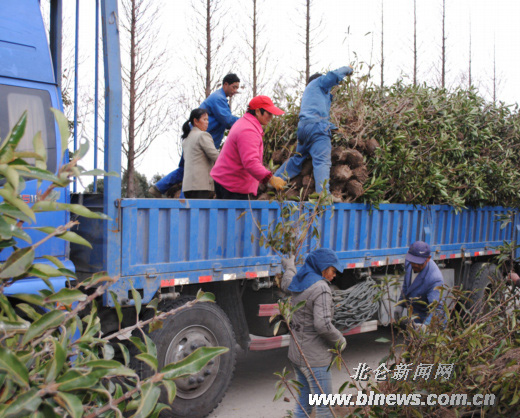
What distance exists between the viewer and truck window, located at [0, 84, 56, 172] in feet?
12.8

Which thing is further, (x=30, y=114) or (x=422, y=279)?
(x=422, y=279)

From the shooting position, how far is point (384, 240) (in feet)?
22.3

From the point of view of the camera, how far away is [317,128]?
620 centimetres

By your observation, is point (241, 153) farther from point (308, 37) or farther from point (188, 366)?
point (308, 37)

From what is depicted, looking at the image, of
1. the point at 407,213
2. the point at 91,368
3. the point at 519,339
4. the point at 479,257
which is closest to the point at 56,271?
the point at 91,368

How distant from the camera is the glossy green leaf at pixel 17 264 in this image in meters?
1.39

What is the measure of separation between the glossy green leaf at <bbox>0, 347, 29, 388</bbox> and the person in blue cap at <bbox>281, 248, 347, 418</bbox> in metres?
3.03

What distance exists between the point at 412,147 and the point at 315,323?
390cm

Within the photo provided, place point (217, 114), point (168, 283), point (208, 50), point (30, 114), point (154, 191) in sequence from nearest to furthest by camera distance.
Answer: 1. point (30, 114)
2. point (168, 283)
3. point (217, 114)
4. point (154, 191)
5. point (208, 50)

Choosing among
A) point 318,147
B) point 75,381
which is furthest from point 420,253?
point 75,381

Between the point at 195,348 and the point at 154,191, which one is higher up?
the point at 154,191

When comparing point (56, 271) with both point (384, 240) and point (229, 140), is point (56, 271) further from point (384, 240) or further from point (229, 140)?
point (384, 240)

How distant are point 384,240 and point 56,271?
18.8 feet

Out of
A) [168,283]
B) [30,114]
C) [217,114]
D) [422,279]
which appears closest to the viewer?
[30,114]
